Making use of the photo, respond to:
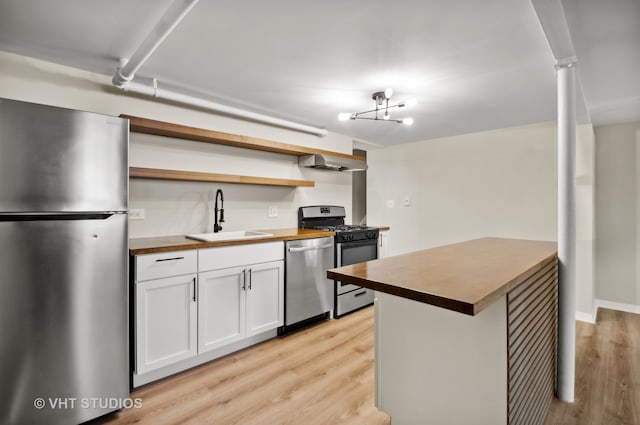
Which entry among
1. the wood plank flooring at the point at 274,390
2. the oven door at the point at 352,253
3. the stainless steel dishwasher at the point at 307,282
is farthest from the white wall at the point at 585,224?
the stainless steel dishwasher at the point at 307,282

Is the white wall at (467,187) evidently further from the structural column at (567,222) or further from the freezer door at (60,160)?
the freezer door at (60,160)

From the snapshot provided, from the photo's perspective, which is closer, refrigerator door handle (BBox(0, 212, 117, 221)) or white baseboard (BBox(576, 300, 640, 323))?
refrigerator door handle (BBox(0, 212, 117, 221))

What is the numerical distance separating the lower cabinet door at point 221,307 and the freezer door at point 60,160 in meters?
0.85

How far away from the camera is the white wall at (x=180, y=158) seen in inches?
84.0

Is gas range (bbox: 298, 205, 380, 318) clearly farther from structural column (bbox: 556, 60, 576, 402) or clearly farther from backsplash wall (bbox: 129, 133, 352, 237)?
structural column (bbox: 556, 60, 576, 402)

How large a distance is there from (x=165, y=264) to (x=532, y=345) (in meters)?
2.17

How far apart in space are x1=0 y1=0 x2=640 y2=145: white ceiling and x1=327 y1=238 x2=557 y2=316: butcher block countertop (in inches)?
49.7

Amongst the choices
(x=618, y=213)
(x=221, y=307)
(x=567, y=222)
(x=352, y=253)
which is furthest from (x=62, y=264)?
(x=618, y=213)

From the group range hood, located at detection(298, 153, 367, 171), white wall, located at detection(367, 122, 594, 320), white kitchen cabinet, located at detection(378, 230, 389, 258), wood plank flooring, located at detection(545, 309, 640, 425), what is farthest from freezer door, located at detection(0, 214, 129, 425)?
white wall, located at detection(367, 122, 594, 320)

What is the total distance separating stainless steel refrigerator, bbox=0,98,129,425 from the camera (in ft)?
4.81

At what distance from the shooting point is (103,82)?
236cm

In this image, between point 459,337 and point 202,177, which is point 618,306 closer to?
point 459,337

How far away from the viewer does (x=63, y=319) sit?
1.59 meters

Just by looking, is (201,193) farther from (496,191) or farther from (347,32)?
(496,191)
